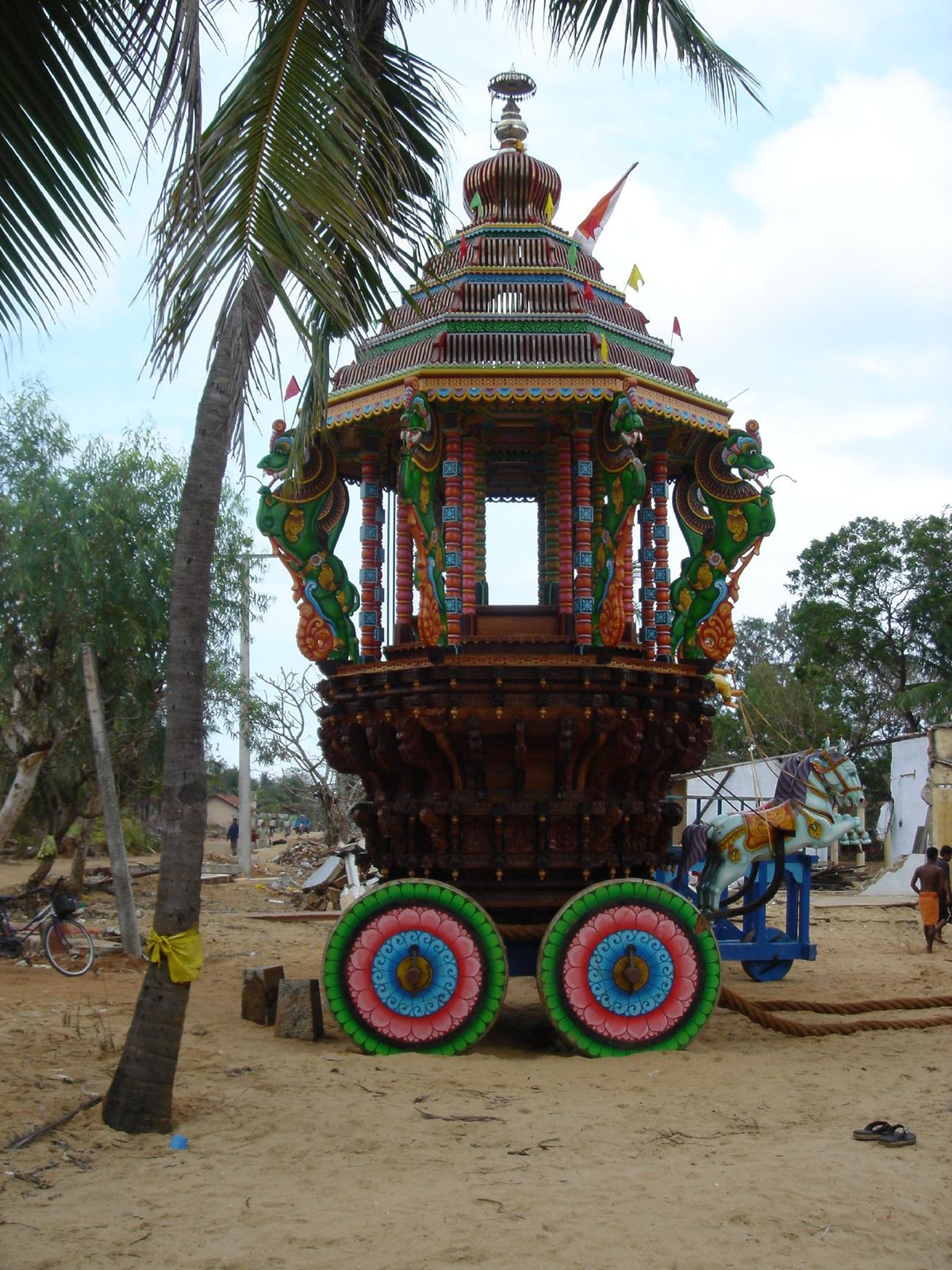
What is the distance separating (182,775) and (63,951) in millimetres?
7029

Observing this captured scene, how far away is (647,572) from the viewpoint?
10.6 m

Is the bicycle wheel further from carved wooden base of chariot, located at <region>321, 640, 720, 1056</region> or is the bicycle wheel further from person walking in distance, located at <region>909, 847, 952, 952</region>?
person walking in distance, located at <region>909, 847, 952, 952</region>

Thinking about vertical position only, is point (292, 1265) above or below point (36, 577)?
below

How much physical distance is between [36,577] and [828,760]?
10780 millimetres

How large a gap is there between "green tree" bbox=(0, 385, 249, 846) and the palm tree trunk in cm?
1002

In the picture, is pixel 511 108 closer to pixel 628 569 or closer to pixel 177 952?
pixel 628 569

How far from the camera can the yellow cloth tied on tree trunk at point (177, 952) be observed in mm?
6707

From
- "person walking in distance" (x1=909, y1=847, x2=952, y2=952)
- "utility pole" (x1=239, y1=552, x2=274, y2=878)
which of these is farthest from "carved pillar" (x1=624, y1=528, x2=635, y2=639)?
"utility pole" (x1=239, y1=552, x2=274, y2=878)

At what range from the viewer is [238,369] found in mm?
6371

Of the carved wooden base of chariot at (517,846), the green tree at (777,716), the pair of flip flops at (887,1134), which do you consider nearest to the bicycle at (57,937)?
the carved wooden base of chariot at (517,846)

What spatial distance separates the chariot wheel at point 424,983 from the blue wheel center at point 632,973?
725 millimetres

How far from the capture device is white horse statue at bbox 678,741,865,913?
11414 mm

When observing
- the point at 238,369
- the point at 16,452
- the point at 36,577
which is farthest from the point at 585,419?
the point at 16,452

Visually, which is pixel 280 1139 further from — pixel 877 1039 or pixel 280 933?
pixel 280 933
